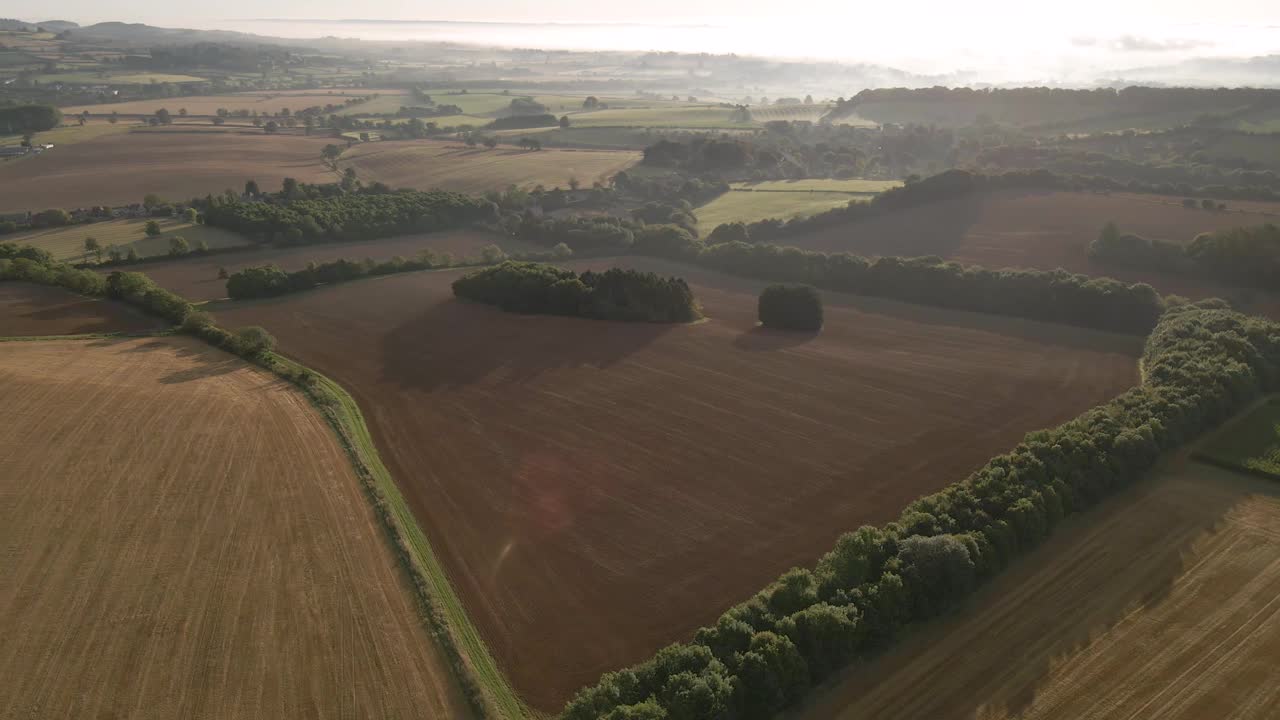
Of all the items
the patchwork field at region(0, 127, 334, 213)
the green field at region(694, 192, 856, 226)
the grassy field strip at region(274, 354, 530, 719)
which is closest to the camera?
the grassy field strip at region(274, 354, 530, 719)

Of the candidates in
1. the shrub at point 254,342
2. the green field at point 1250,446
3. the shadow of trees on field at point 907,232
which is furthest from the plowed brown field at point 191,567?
the shadow of trees on field at point 907,232

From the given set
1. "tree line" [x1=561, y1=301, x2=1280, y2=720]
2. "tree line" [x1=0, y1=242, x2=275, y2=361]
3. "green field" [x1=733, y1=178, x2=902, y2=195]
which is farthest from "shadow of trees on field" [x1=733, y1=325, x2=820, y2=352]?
"green field" [x1=733, y1=178, x2=902, y2=195]

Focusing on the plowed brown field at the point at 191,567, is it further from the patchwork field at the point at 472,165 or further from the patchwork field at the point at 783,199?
the patchwork field at the point at 472,165

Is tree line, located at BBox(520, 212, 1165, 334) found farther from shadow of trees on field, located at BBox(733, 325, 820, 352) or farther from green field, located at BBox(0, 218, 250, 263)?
green field, located at BBox(0, 218, 250, 263)

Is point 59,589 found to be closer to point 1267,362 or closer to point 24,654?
point 24,654

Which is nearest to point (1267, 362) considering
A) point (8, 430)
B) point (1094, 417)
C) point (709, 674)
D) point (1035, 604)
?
point (1094, 417)

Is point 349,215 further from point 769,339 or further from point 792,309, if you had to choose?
point 769,339

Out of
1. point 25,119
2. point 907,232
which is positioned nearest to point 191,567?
point 907,232
